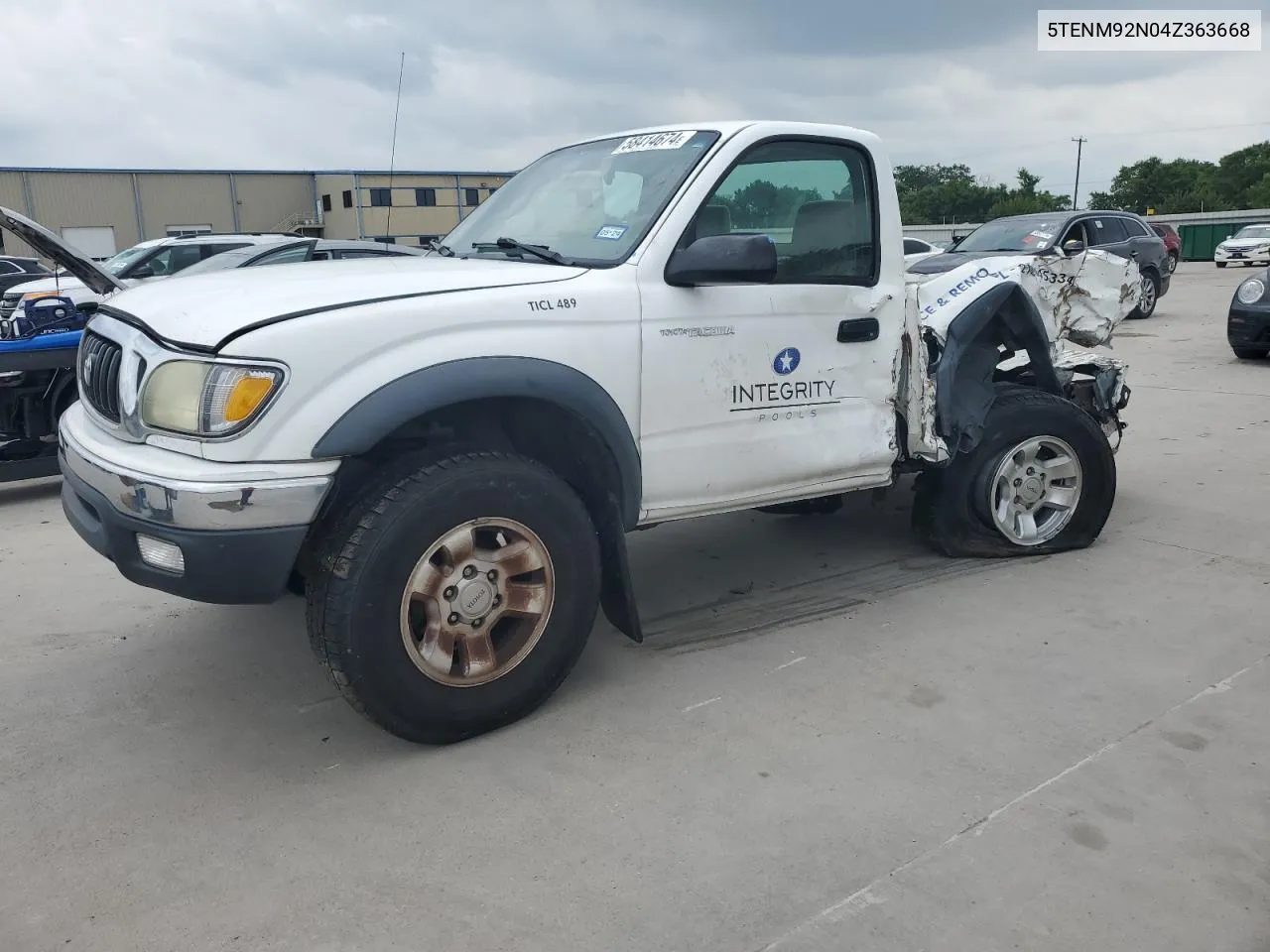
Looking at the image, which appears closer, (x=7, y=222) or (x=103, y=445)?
(x=103, y=445)

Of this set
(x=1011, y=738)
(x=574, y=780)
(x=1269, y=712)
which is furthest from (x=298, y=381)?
(x=1269, y=712)

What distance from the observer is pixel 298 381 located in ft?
8.88

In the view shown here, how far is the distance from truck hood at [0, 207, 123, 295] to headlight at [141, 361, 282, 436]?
6.14ft

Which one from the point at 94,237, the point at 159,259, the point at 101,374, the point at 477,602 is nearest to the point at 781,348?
the point at 477,602

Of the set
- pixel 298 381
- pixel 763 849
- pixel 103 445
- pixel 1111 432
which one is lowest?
pixel 763 849

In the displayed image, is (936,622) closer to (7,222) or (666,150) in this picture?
(666,150)

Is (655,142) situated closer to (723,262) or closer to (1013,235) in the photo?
(723,262)

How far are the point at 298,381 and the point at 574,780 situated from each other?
138cm

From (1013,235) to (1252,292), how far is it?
299 cm

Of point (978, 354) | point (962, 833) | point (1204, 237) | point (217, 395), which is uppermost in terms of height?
point (1204, 237)

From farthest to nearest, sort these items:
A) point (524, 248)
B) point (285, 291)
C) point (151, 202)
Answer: point (151, 202) < point (524, 248) < point (285, 291)

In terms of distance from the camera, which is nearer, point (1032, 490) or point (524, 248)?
point (524, 248)

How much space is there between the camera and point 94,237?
40062mm

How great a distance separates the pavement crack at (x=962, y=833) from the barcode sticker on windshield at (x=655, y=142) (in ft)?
8.13
